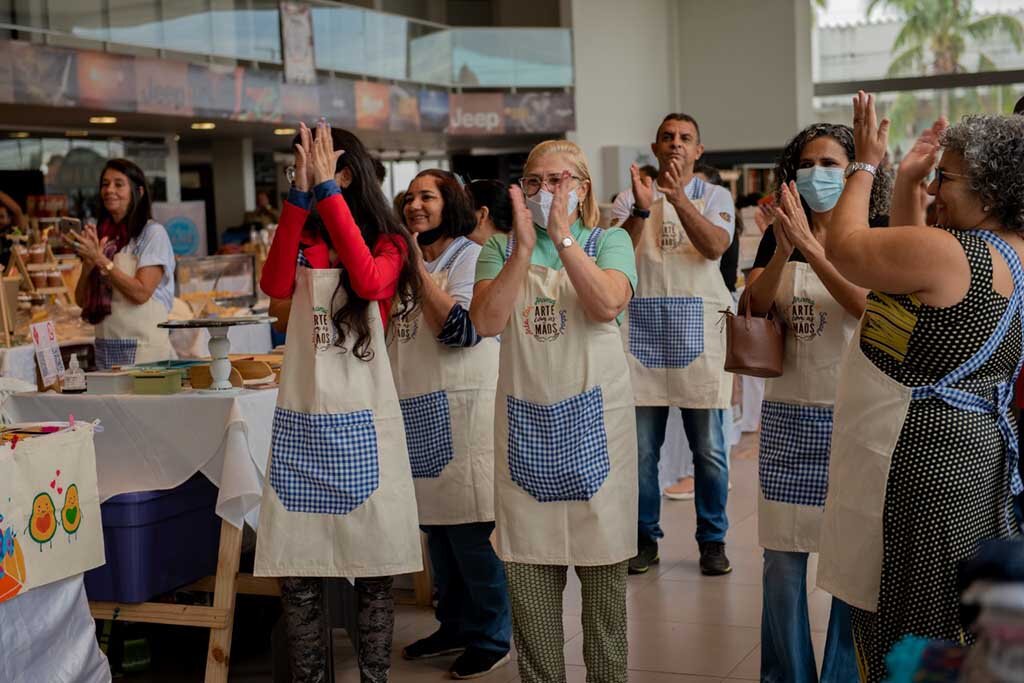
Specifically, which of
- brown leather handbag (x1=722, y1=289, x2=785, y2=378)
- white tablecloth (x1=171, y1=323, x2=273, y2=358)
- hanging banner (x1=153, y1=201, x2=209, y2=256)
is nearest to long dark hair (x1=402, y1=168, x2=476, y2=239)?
brown leather handbag (x1=722, y1=289, x2=785, y2=378)

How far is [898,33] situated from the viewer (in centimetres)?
2017

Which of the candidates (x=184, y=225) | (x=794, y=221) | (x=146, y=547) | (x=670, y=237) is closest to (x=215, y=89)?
(x=184, y=225)

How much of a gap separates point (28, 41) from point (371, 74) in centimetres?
524

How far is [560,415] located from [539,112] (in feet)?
49.9

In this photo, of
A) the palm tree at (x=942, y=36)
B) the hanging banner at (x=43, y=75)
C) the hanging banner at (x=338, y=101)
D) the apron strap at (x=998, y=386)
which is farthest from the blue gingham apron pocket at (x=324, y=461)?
the palm tree at (x=942, y=36)

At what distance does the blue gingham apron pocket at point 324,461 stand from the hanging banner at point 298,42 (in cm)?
1175

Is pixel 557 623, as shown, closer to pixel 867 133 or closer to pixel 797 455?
pixel 797 455

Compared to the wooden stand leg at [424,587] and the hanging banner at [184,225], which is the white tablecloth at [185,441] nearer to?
the wooden stand leg at [424,587]

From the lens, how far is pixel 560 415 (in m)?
2.95

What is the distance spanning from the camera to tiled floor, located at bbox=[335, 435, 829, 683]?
3.70 m

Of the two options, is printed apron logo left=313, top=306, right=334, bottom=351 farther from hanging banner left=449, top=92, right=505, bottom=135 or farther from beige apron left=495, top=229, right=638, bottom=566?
hanging banner left=449, top=92, right=505, bottom=135

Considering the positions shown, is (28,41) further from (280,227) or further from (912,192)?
(912,192)

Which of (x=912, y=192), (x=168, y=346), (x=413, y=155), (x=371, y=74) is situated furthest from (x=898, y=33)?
(x=912, y=192)

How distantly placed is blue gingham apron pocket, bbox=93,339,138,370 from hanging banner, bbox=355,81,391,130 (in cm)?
1082
